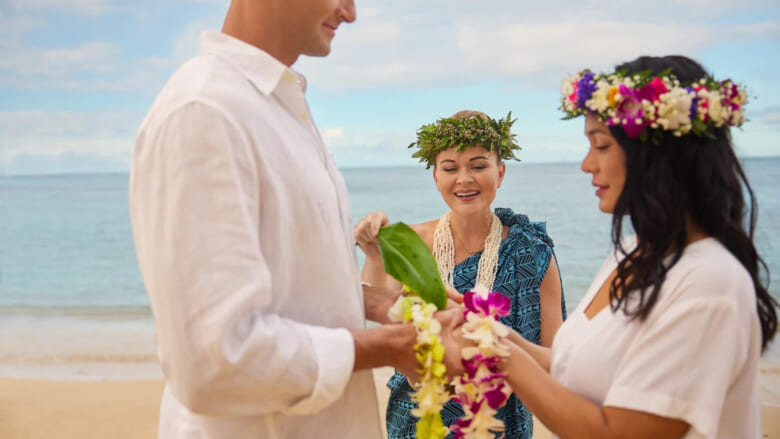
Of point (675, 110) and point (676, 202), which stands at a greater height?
point (675, 110)

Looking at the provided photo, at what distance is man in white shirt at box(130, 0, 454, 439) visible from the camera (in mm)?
1147

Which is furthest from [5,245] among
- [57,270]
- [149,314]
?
[149,314]

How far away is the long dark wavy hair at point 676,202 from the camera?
1555 mm

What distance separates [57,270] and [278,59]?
1466 centimetres

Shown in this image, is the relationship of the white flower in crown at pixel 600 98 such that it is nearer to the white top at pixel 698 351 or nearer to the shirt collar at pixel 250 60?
the white top at pixel 698 351

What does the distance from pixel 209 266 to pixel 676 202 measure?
1.09 metres

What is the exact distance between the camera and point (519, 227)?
3.15 metres

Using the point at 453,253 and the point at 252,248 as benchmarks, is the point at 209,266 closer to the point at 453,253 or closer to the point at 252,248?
the point at 252,248

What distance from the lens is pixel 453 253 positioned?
319 cm

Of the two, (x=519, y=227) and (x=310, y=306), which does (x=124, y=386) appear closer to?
(x=519, y=227)

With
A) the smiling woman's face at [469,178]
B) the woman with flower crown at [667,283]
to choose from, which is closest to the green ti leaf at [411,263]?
the woman with flower crown at [667,283]

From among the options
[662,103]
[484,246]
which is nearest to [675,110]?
[662,103]

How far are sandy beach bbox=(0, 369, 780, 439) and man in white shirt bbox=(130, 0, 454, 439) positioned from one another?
379cm

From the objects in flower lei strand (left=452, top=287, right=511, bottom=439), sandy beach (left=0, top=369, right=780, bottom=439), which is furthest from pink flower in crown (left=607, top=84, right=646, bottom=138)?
sandy beach (left=0, top=369, right=780, bottom=439)
